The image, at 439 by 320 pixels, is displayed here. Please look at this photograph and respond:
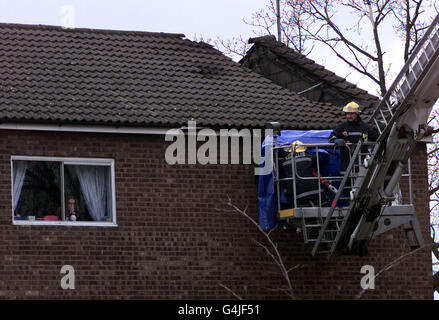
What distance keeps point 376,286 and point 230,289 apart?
292cm

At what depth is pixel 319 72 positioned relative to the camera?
2739cm

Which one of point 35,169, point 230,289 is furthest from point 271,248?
point 35,169

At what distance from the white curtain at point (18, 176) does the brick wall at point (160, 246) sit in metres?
0.20

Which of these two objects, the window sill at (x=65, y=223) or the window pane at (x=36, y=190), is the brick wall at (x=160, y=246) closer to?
the window sill at (x=65, y=223)

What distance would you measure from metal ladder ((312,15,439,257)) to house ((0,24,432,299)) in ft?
6.39

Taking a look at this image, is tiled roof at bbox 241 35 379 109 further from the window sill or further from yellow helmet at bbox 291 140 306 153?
the window sill

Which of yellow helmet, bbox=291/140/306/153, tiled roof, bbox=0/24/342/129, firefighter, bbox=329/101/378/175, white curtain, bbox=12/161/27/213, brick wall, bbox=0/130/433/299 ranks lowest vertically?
brick wall, bbox=0/130/433/299

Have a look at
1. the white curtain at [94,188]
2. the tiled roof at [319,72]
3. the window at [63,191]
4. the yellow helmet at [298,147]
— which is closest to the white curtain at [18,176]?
the window at [63,191]

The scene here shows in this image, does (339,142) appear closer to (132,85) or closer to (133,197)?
(133,197)

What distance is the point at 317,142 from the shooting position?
23.1 metres

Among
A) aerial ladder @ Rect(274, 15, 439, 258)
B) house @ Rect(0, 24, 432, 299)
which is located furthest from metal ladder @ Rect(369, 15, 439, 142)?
house @ Rect(0, 24, 432, 299)

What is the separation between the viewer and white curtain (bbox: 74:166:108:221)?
918 inches

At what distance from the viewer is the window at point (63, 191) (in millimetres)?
22844
